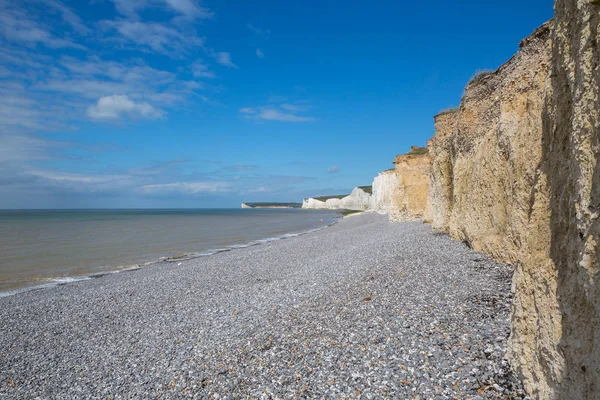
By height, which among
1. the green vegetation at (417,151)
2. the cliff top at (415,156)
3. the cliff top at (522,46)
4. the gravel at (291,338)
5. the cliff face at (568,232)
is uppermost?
the green vegetation at (417,151)

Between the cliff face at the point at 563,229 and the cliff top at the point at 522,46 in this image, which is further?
the cliff top at the point at 522,46

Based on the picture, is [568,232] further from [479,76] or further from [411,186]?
[411,186]

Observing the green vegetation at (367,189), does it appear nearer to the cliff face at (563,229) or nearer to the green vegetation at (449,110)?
the green vegetation at (449,110)

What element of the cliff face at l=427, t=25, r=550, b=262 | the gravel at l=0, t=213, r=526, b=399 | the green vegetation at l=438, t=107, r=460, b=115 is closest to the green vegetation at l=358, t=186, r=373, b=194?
the green vegetation at l=438, t=107, r=460, b=115

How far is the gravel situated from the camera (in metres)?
5.28

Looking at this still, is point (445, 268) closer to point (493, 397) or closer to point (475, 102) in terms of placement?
point (493, 397)

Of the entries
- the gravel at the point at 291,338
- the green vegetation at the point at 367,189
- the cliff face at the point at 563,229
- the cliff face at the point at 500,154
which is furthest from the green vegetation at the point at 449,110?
the green vegetation at the point at 367,189

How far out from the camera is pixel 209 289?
13320mm

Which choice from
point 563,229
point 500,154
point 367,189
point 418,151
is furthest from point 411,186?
point 367,189

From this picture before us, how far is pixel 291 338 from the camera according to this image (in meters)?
7.14

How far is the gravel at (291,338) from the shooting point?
528 cm

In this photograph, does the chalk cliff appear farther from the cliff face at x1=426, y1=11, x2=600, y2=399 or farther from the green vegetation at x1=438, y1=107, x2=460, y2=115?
the cliff face at x1=426, y1=11, x2=600, y2=399

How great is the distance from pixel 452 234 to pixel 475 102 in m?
5.58

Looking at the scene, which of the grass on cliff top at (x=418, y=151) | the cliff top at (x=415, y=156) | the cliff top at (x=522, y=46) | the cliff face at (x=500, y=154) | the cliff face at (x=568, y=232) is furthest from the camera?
the grass on cliff top at (x=418, y=151)
